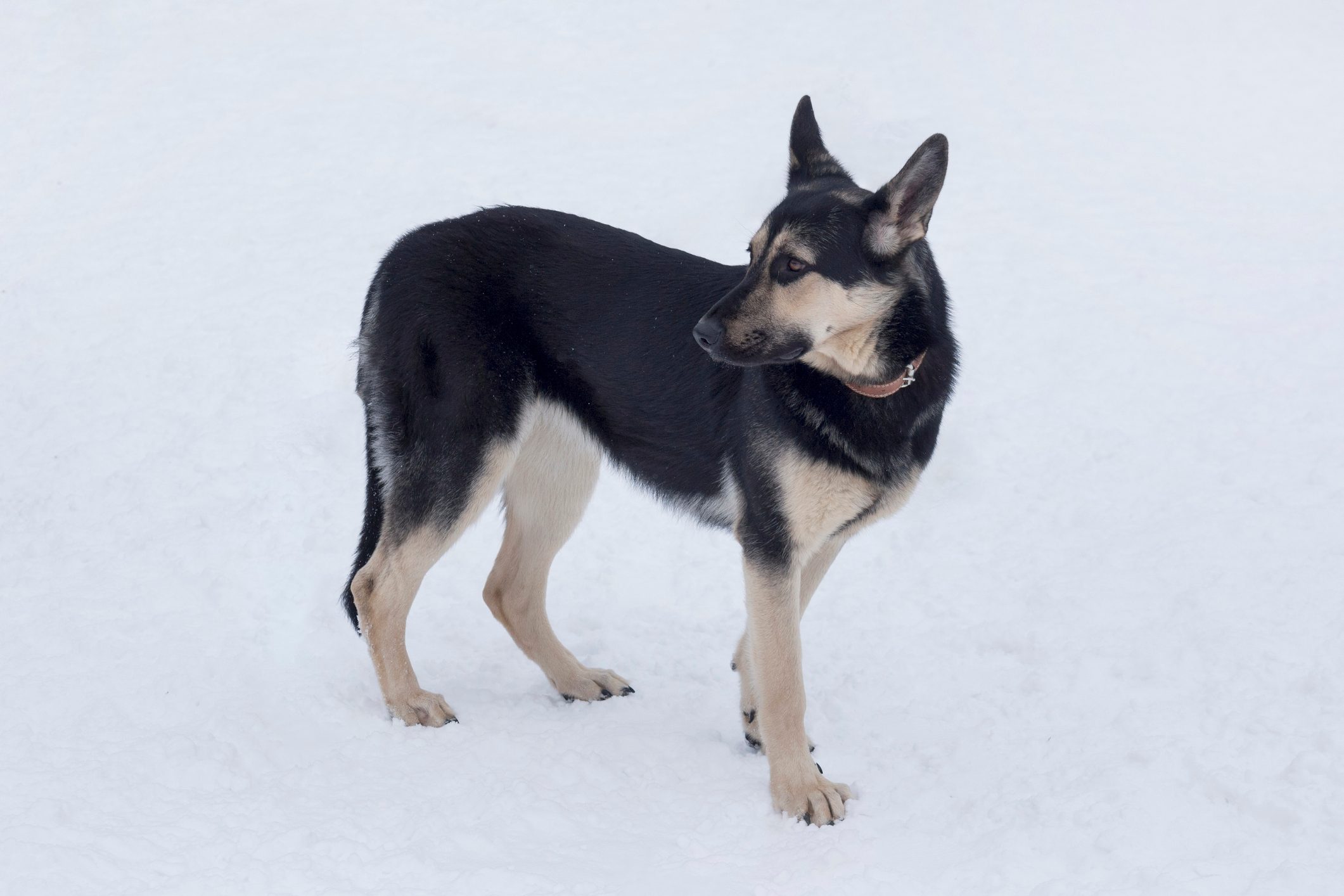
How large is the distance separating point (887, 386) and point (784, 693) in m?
1.14

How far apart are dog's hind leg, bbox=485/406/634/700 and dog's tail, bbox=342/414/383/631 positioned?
58cm

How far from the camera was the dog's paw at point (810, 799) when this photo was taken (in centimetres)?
398

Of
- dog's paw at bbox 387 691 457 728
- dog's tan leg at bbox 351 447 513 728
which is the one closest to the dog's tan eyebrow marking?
dog's tan leg at bbox 351 447 513 728

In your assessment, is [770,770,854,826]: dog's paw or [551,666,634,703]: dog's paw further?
[551,666,634,703]: dog's paw

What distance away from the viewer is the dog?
3.80 metres

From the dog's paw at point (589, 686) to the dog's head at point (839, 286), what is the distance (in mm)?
1877

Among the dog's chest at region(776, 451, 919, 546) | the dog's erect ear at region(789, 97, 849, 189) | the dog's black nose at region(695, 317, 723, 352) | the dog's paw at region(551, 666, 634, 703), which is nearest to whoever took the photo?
the dog's black nose at region(695, 317, 723, 352)

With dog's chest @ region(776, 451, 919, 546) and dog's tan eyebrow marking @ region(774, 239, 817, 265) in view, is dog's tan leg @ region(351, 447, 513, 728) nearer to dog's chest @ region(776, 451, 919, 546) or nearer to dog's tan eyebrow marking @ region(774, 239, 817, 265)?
dog's chest @ region(776, 451, 919, 546)

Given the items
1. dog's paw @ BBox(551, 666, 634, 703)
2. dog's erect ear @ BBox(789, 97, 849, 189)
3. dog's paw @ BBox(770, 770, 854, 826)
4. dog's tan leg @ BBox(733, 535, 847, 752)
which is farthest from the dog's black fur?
dog's paw @ BBox(551, 666, 634, 703)

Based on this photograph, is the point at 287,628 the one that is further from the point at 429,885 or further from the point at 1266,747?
the point at 1266,747

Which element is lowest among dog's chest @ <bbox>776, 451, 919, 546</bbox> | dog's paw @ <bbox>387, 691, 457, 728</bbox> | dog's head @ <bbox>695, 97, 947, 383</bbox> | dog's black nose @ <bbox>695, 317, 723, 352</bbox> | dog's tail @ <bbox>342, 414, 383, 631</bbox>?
dog's paw @ <bbox>387, 691, 457, 728</bbox>

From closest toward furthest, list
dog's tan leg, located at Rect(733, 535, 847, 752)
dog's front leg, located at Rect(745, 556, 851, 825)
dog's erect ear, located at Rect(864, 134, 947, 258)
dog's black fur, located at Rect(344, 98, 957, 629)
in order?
1. dog's erect ear, located at Rect(864, 134, 947, 258)
2. dog's front leg, located at Rect(745, 556, 851, 825)
3. dog's black fur, located at Rect(344, 98, 957, 629)
4. dog's tan leg, located at Rect(733, 535, 847, 752)

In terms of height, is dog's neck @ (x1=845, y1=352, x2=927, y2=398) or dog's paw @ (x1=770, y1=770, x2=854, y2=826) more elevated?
dog's neck @ (x1=845, y1=352, x2=927, y2=398)

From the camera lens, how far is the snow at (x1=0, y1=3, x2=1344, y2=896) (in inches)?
150
